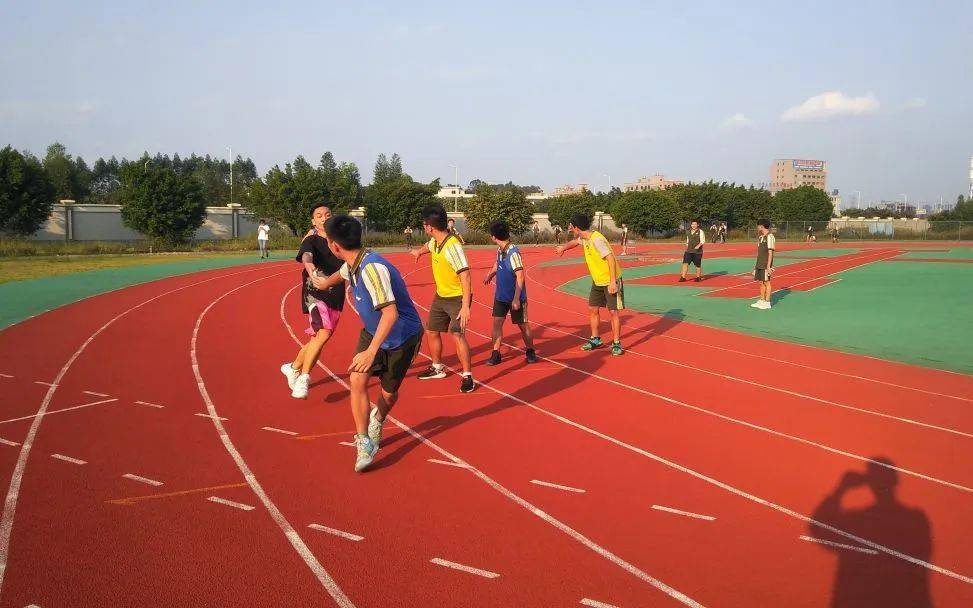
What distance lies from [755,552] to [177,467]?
422 centimetres

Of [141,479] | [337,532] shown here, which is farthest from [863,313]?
[141,479]

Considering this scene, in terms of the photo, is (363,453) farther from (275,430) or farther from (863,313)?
(863,313)

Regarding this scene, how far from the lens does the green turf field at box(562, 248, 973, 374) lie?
11180mm

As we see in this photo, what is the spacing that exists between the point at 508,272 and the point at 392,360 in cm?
406

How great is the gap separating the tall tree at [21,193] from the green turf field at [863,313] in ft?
105

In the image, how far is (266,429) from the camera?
6.46 meters

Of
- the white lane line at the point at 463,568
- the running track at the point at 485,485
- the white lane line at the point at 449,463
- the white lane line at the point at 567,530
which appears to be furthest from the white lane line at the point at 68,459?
the white lane line at the point at 463,568

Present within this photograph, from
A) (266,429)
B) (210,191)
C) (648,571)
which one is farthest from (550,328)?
(210,191)

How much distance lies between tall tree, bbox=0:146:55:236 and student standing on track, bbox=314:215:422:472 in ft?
131

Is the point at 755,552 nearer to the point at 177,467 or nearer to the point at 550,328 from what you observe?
the point at 177,467

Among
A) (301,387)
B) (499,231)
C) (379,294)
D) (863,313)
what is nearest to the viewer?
(379,294)

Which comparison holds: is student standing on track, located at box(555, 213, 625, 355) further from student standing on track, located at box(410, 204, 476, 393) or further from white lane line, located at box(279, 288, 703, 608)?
white lane line, located at box(279, 288, 703, 608)

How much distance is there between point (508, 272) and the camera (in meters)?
9.25

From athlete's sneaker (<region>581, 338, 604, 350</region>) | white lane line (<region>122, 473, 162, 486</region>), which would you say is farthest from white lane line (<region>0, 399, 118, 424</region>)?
athlete's sneaker (<region>581, 338, 604, 350</region>)
